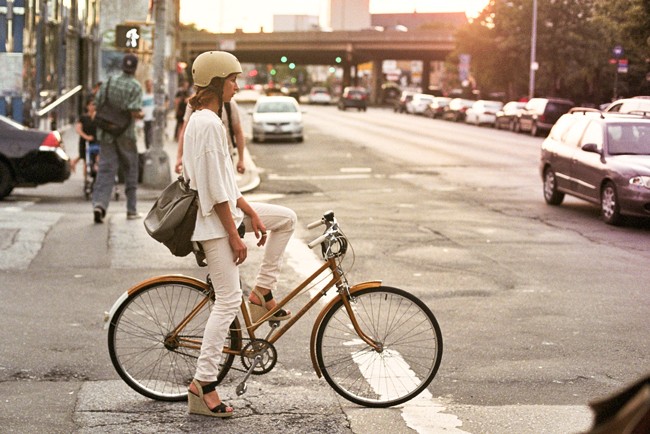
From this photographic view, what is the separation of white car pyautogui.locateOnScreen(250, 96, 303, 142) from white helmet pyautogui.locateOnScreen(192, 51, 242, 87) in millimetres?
30755

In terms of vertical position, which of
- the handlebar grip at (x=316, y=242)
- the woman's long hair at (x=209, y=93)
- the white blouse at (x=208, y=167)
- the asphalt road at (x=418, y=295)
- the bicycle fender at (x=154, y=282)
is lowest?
the asphalt road at (x=418, y=295)

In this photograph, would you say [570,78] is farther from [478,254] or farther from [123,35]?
[478,254]

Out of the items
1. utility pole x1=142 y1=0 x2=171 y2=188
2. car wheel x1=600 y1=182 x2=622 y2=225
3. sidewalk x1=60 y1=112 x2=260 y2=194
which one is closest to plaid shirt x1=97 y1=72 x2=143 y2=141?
sidewalk x1=60 y1=112 x2=260 y2=194

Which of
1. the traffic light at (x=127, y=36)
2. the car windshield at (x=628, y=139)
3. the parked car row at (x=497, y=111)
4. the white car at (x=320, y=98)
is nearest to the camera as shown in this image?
the car windshield at (x=628, y=139)

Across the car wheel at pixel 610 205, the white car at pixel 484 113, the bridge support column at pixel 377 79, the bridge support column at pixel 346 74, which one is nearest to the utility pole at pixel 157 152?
the car wheel at pixel 610 205

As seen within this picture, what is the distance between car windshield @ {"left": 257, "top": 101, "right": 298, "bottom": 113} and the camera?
37.6 metres

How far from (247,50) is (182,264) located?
4055 inches

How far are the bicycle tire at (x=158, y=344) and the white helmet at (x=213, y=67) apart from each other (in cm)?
110

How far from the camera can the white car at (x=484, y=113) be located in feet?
190

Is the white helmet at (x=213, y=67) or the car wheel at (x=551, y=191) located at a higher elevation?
the white helmet at (x=213, y=67)

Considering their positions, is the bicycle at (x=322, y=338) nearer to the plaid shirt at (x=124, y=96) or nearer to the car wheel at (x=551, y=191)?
the plaid shirt at (x=124, y=96)

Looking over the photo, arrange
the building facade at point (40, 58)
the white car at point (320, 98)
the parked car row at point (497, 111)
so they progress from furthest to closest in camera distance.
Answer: the white car at point (320, 98) → the parked car row at point (497, 111) → the building facade at point (40, 58)

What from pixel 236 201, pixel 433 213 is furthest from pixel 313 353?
pixel 433 213

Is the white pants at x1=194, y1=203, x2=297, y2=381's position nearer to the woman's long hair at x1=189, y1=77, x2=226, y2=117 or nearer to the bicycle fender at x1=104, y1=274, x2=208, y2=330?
the bicycle fender at x1=104, y1=274, x2=208, y2=330
